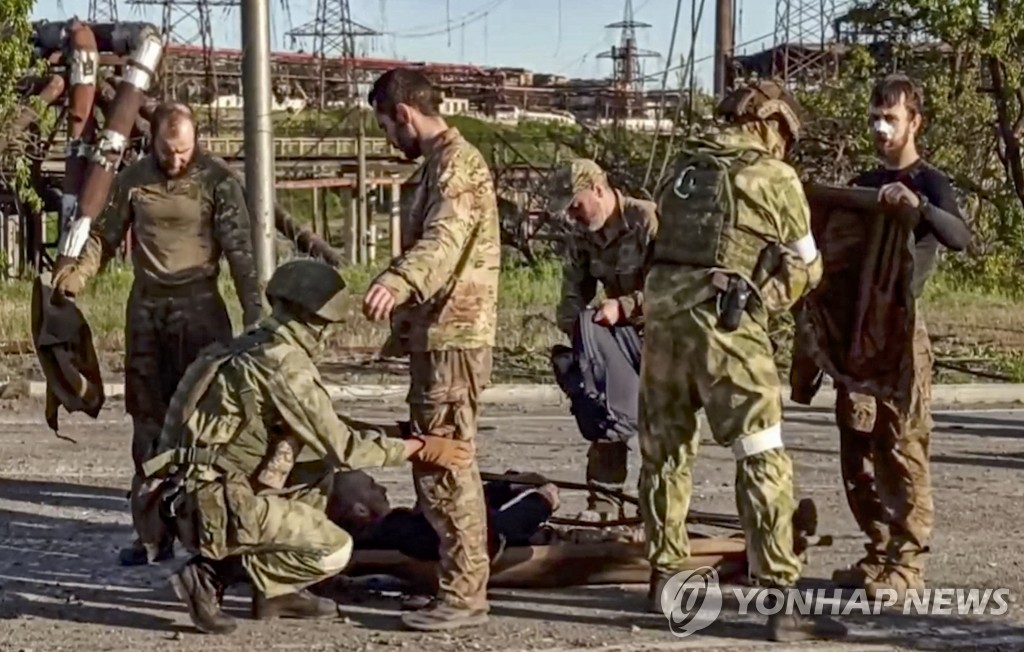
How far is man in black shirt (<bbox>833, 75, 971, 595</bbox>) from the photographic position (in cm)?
661

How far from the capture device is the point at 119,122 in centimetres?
920

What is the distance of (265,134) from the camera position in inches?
400

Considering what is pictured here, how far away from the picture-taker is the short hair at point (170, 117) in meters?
7.50

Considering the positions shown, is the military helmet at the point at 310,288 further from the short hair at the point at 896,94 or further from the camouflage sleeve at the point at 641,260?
the short hair at the point at 896,94

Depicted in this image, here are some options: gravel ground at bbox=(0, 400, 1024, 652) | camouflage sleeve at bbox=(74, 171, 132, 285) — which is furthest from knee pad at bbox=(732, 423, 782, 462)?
camouflage sleeve at bbox=(74, 171, 132, 285)

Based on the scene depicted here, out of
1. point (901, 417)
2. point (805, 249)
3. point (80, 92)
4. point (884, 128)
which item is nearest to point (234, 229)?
point (805, 249)

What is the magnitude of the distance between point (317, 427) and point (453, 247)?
0.80 metres

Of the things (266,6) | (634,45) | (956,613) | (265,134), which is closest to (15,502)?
(265,134)

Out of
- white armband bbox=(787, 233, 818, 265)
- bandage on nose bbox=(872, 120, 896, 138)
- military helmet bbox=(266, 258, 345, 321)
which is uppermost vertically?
bandage on nose bbox=(872, 120, 896, 138)

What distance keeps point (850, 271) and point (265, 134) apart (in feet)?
14.2

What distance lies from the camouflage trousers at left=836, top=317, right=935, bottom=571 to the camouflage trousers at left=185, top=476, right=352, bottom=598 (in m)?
2.04

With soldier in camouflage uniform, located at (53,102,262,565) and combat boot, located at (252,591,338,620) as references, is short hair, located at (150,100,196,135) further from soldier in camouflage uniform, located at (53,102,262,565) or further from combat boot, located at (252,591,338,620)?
combat boot, located at (252,591,338,620)

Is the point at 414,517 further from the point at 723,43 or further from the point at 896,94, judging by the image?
the point at 723,43

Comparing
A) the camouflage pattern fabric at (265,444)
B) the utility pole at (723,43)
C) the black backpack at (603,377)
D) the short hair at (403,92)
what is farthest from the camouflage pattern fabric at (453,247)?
the utility pole at (723,43)
